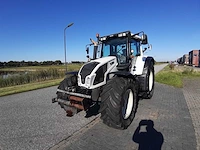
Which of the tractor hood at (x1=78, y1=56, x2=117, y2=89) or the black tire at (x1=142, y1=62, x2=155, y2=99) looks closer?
the tractor hood at (x1=78, y1=56, x2=117, y2=89)

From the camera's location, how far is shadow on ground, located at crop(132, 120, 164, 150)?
308 cm

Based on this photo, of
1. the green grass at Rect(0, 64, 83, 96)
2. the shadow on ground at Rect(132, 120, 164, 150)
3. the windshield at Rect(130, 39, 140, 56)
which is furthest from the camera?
the green grass at Rect(0, 64, 83, 96)

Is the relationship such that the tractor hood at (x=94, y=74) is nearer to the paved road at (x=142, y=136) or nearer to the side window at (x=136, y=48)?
the paved road at (x=142, y=136)

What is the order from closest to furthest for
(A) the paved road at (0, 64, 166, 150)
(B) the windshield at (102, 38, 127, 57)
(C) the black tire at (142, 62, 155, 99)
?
1. (A) the paved road at (0, 64, 166, 150)
2. (B) the windshield at (102, 38, 127, 57)
3. (C) the black tire at (142, 62, 155, 99)

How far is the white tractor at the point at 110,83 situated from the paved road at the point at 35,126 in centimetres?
46

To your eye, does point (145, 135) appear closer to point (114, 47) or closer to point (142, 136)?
point (142, 136)

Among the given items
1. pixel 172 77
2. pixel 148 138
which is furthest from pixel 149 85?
pixel 172 77

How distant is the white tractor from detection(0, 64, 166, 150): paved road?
46 centimetres

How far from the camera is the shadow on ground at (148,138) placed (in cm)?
308

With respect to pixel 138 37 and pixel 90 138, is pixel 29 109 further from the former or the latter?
pixel 138 37

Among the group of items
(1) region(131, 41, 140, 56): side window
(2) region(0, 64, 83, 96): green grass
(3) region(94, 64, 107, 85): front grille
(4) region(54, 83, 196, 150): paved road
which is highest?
(1) region(131, 41, 140, 56): side window

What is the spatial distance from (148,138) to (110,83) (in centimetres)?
146

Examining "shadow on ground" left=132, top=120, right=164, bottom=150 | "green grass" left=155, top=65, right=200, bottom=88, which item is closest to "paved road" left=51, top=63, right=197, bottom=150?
"shadow on ground" left=132, top=120, right=164, bottom=150

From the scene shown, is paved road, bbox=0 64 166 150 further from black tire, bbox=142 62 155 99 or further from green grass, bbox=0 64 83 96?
green grass, bbox=0 64 83 96
